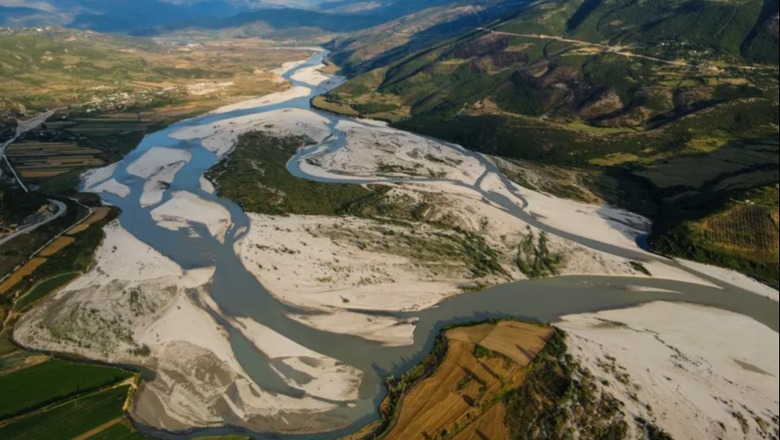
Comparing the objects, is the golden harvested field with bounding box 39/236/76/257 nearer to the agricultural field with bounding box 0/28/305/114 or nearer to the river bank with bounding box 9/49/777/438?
the river bank with bounding box 9/49/777/438

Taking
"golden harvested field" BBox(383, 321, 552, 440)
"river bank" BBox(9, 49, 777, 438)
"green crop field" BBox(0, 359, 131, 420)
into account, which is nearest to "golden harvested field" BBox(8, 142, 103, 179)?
"river bank" BBox(9, 49, 777, 438)

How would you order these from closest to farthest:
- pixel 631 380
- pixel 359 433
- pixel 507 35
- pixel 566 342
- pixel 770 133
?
pixel 359 433, pixel 631 380, pixel 566 342, pixel 770 133, pixel 507 35

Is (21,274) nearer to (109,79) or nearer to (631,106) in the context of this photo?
(631,106)

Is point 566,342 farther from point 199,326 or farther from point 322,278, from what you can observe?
point 199,326

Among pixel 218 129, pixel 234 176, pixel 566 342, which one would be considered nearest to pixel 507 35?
pixel 218 129

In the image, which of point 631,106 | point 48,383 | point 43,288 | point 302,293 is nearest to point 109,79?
point 43,288

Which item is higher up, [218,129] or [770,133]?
[770,133]
